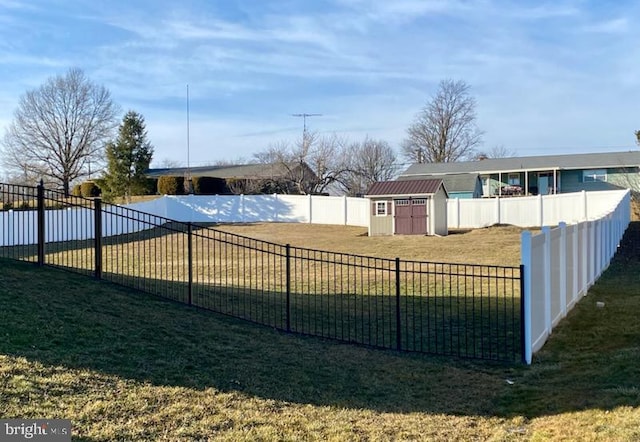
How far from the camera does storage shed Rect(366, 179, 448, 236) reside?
81.6 ft

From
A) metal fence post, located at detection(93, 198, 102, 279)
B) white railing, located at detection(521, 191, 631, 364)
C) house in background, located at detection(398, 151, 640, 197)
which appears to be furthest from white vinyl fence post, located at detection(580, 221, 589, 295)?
house in background, located at detection(398, 151, 640, 197)

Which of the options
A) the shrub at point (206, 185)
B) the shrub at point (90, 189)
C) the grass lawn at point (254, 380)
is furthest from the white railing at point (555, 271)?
the shrub at point (90, 189)

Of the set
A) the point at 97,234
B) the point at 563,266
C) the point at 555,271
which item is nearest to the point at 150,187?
the point at 97,234

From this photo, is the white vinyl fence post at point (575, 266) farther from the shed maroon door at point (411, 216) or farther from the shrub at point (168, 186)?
the shrub at point (168, 186)

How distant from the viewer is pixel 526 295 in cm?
649

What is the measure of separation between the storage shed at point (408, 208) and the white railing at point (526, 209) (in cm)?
338

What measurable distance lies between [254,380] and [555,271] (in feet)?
16.6

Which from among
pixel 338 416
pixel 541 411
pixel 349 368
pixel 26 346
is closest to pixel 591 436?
pixel 541 411

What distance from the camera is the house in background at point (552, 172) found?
36941mm

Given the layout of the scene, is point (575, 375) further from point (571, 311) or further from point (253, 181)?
point (253, 181)

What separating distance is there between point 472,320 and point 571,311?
6.08ft

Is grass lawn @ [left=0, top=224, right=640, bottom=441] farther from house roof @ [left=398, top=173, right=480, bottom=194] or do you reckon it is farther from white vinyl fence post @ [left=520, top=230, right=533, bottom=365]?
house roof @ [left=398, top=173, right=480, bottom=194]

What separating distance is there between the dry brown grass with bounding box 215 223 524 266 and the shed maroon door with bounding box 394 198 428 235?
80 centimetres

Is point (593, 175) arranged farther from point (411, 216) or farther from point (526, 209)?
point (411, 216)
